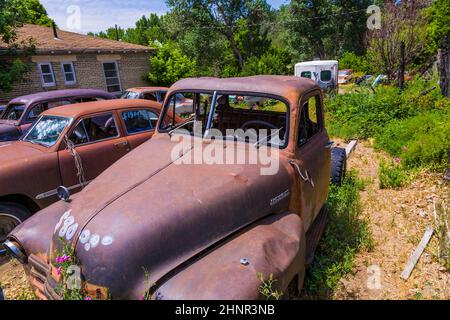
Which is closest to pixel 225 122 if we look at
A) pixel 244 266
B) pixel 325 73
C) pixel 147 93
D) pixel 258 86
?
pixel 258 86

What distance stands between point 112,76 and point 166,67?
3.48m

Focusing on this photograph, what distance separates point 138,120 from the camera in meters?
5.62

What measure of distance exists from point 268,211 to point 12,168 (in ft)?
11.3

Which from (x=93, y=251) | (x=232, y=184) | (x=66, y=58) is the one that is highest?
(x=66, y=58)

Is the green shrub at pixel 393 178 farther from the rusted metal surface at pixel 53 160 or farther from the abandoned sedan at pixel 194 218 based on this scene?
the rusted metal surface at pixel 53 160

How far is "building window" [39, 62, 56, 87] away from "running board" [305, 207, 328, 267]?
52.1 ft

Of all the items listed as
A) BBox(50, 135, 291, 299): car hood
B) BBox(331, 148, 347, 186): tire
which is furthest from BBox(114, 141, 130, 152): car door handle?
BBox(331, 148, 347, 186): tire

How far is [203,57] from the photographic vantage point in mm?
32781

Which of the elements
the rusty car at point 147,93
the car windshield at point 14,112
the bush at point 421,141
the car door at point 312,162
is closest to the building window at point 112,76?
the rusty car at point 147,93

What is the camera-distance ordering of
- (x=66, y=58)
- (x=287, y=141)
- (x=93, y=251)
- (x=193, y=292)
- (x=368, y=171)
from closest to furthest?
(x=193, y=292) → (x=93, y=251) → (x=287, y=141) → (x=368, y=171) → (x=66, y=58)

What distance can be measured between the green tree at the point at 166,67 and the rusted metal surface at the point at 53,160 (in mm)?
15269

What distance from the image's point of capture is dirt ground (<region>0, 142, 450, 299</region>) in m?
3.37
